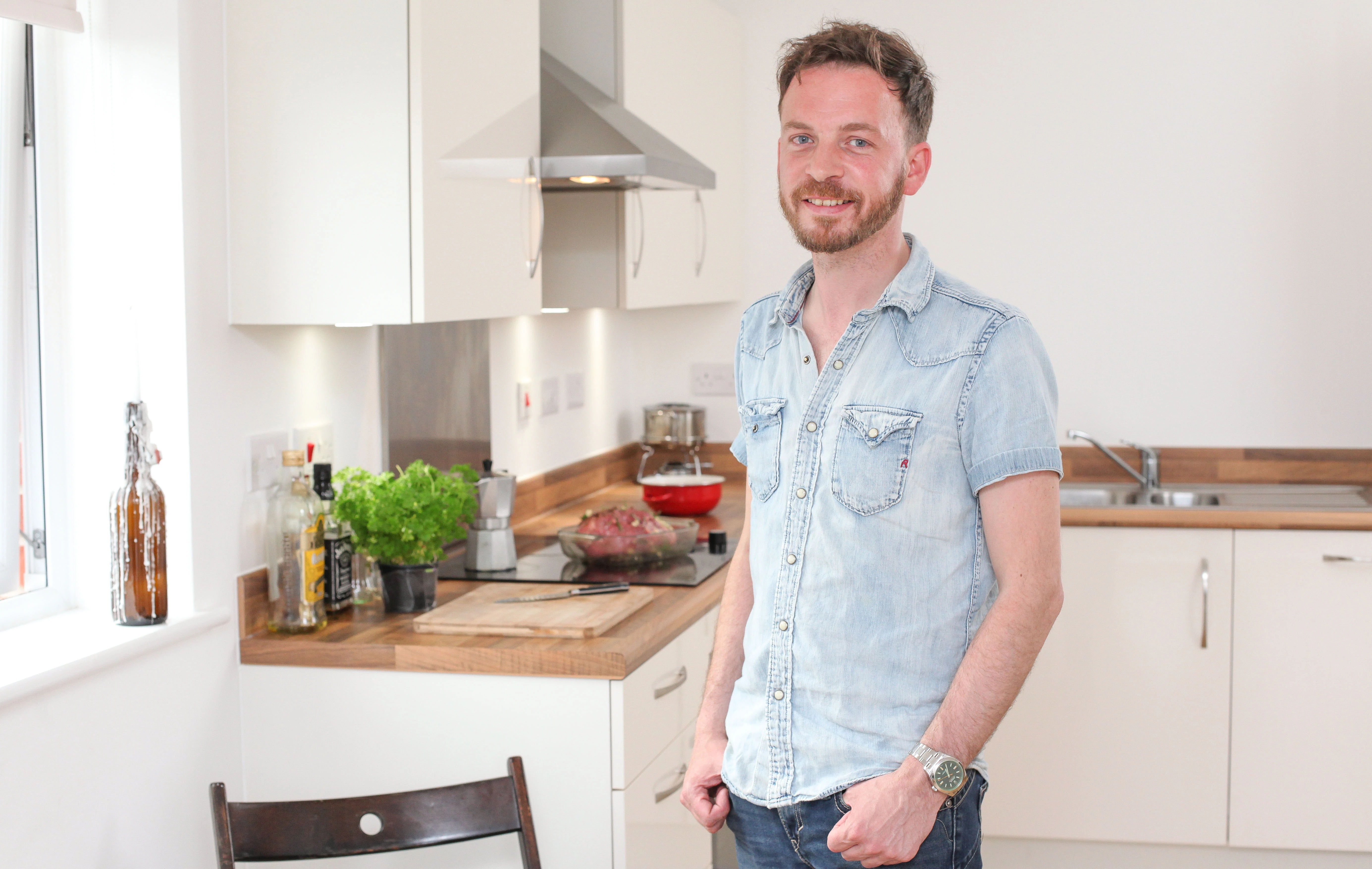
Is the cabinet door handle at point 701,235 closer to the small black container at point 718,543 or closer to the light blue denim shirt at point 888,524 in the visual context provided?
the small black container at point 718,543

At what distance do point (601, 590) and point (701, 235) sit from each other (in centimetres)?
141

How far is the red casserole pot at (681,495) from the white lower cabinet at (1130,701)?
0.83 m

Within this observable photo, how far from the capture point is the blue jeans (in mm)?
1285

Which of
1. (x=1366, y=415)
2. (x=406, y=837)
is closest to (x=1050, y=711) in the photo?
(x=1366, y=415)

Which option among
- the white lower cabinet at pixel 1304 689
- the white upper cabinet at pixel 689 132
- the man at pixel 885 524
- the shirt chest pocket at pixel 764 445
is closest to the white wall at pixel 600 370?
the white upper cabinet at pixel 689 132

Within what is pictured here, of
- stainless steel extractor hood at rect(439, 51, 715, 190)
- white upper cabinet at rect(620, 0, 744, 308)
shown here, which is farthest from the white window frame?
white upper cabinet at rect(620, 0, 744, 308)

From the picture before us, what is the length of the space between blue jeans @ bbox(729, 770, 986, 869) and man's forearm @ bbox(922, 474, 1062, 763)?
0.26 feet

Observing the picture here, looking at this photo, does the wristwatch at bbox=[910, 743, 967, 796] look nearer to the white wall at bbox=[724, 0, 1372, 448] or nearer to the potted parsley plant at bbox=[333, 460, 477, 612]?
the potted parsley plant at bbox=[333, 460, 477, 612]

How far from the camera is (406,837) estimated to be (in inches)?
65.5

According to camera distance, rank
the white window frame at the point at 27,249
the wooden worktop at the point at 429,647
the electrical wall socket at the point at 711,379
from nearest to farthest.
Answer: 1. the white window frame at the point at 27,249
2. the wooden worktop at the point at 429,647
3. the electrical wall socket at the point at 711,379

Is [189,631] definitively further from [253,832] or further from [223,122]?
[223,122]

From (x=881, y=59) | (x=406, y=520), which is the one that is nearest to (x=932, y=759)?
(x=881, y=59)

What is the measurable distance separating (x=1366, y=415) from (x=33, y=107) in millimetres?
3174

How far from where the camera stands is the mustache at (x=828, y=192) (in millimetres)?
1298
